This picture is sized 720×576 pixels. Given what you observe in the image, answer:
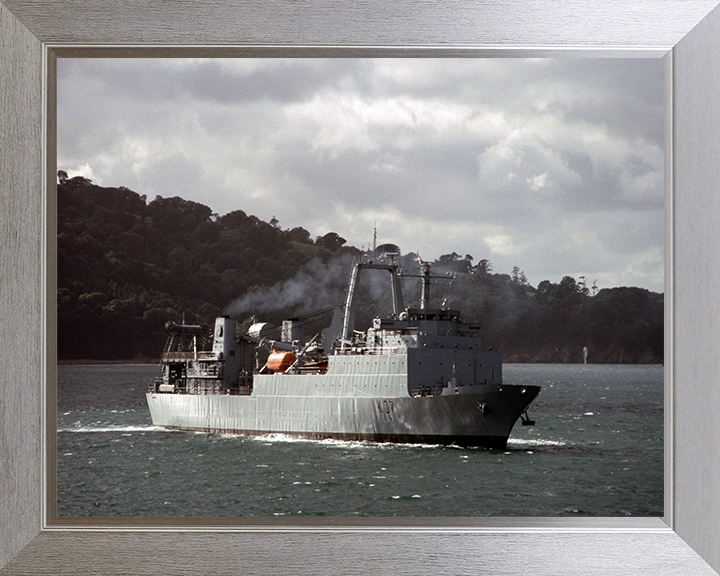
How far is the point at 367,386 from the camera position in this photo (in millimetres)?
12805

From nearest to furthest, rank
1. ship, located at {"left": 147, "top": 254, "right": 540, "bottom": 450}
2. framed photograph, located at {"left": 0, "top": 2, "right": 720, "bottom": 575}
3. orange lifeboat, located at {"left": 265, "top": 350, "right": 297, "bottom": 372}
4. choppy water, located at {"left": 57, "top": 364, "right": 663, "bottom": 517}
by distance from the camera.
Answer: framed photograph, located at {"left": 0, "top": 2, "right": 720, "bottom": 575}
choppy water, located at {"left": 57, "top": 364, "right": 663, "bottom": 517}
ship, located at {"left": 147, "top": 254, "right": 540, "bottom": 450}
orange lifeboat, located at {"left": 265, "top": 350, "right": 297, "bottom": 372}

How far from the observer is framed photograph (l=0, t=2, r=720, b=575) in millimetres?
4027

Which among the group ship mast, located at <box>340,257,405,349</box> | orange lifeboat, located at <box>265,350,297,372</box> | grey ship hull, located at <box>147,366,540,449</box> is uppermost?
ship mast, located at <box>340,257,405,349</box>

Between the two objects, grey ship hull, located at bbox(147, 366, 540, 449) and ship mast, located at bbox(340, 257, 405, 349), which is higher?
ship mast, located at bbox(340, 257, 405, 349)

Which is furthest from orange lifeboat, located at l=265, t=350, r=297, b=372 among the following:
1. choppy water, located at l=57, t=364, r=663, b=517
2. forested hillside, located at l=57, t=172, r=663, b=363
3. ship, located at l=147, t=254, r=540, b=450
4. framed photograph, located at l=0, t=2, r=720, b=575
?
framed photograph, located at l=0, t=2, r=720, b=575

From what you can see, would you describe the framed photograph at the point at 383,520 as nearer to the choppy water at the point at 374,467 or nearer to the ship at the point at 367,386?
the choppy water at the point at 374,467

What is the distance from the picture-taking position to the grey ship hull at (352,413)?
471 inches

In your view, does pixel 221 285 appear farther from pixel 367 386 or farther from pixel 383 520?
pixel 367 386

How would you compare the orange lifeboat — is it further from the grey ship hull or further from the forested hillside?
the forested hillside

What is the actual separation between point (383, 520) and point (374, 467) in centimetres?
563

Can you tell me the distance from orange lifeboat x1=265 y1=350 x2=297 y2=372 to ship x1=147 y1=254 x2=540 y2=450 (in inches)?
0.7

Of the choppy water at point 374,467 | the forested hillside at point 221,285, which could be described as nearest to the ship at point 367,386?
the choppy water at point 374,467

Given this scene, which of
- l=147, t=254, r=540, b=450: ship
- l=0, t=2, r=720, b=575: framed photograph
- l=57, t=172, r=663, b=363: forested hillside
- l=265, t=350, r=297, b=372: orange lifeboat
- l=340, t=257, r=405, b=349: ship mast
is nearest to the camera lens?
l=0, t=2, r=720, b=575: framed photograph

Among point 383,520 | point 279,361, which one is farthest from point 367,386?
point 383,520
